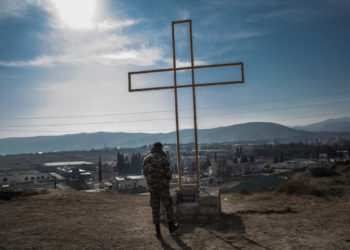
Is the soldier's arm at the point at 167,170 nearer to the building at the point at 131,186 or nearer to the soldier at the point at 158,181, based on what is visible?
the soldier at the point at 158,181

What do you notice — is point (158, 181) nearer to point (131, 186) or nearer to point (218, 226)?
point (218, 226)

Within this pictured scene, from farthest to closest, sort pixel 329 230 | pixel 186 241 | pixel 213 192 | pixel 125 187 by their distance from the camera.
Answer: pixel 125 187, pixel 213 192, pixel 329 230, pixel 186 241

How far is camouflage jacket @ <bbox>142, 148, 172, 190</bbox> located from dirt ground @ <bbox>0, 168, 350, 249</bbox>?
110 cm

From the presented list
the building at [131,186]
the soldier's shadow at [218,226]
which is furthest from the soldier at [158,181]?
the building at [131,186]

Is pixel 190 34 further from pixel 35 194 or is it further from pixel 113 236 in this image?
pixel 35 194

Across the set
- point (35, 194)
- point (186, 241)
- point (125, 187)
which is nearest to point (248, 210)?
point (186, 241)

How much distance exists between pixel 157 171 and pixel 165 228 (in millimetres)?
1479

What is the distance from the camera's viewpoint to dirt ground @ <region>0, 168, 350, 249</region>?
4.85m

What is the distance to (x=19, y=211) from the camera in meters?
7.47

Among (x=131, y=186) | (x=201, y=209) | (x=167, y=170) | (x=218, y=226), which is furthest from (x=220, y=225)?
(x=131, y=186)

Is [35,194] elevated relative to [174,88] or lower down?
lower down

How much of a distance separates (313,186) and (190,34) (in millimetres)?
7808

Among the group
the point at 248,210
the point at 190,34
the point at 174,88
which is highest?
the point at 190,34

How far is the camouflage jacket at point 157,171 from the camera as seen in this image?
5.90 m
